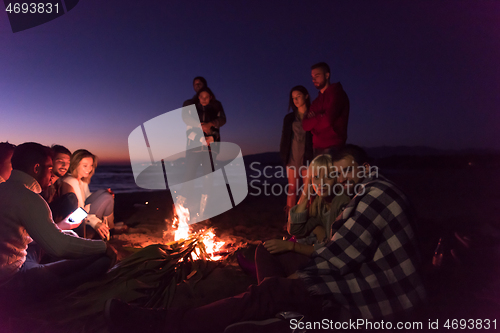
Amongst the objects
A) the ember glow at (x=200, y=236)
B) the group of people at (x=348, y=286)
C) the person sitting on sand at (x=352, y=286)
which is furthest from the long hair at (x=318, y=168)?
the ember glow at (x=200, y=236)

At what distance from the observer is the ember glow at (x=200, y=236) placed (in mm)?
3472

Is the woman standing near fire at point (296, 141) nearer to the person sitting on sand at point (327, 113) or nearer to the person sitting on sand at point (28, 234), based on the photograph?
the person sitting on sand at point (327, 113)

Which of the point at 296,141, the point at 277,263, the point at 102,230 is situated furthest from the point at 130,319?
the point at 296,141

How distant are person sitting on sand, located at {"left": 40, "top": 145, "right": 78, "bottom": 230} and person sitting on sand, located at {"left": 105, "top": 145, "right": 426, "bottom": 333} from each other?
194 cm

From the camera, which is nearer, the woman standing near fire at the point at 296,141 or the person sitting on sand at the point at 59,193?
the person sitting on sand at the point at 59,193

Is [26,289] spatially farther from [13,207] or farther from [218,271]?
[218,271]

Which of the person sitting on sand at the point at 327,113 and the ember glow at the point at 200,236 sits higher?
the person sitting on sand at the point at 327,113

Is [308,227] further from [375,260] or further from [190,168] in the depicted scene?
[190,168]

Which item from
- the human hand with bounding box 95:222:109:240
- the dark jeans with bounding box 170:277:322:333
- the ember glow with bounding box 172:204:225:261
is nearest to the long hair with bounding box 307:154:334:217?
the dark jeans with bounding box 170:277:322:333

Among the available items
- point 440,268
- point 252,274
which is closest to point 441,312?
point 440,268

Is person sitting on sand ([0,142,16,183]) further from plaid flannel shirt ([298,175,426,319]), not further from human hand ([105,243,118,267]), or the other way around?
plaid flannel shirt ([298,175,426,319])

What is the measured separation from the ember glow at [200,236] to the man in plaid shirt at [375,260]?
1925 mm

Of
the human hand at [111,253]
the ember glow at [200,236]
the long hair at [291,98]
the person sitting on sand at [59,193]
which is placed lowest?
the ember glow at [200,236]

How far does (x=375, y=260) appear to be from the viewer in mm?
1829
